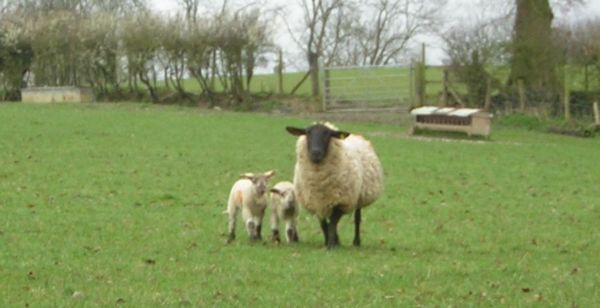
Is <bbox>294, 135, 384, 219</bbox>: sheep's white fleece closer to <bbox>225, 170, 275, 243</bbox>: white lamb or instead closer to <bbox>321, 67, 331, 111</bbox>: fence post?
<bbox>225, 170, 275, 243</bbox>: white lamb

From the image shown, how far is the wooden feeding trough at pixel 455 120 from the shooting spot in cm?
3588

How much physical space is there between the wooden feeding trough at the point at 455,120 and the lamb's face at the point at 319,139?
76.2 ft

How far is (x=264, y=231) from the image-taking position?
47.2 ft

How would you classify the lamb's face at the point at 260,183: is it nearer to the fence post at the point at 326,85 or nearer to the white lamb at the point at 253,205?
the white lamb at the point at 253,205

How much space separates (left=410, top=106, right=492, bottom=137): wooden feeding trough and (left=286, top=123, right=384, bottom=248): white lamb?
23066mm

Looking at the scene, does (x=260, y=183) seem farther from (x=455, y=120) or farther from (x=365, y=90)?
(x=365, y=90)

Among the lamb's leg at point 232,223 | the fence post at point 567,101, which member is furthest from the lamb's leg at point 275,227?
the fence post at point 567,101

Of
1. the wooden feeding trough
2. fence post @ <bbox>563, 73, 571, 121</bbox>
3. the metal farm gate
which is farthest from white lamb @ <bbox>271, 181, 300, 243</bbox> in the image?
the metal farm gate

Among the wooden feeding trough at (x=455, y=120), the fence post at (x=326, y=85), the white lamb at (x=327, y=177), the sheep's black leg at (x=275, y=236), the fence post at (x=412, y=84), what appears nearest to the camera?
the white lamb at (x=327, y=177)

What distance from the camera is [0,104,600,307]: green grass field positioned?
941cm

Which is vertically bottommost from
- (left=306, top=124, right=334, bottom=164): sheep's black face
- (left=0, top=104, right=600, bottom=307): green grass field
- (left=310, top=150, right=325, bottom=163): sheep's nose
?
(left=0, top=104, right=600, bottom=307): green grass field

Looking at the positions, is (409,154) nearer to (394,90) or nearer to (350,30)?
(394,90)

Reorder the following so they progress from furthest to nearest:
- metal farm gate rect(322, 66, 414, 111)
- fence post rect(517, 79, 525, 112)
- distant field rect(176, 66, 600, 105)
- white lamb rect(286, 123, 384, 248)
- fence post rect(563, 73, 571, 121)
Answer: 1. metal farm gate rect(322, 66, 414, 111)
2. distant field rect(176, 66, 600, 105)
3. fence post rect(517, 79, 525, 112)
4. fence post rect(563, 73, 571, 121)
5. white lamb rect(286, 123, 384, 248)

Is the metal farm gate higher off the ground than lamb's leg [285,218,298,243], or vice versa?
the metal farm gate
